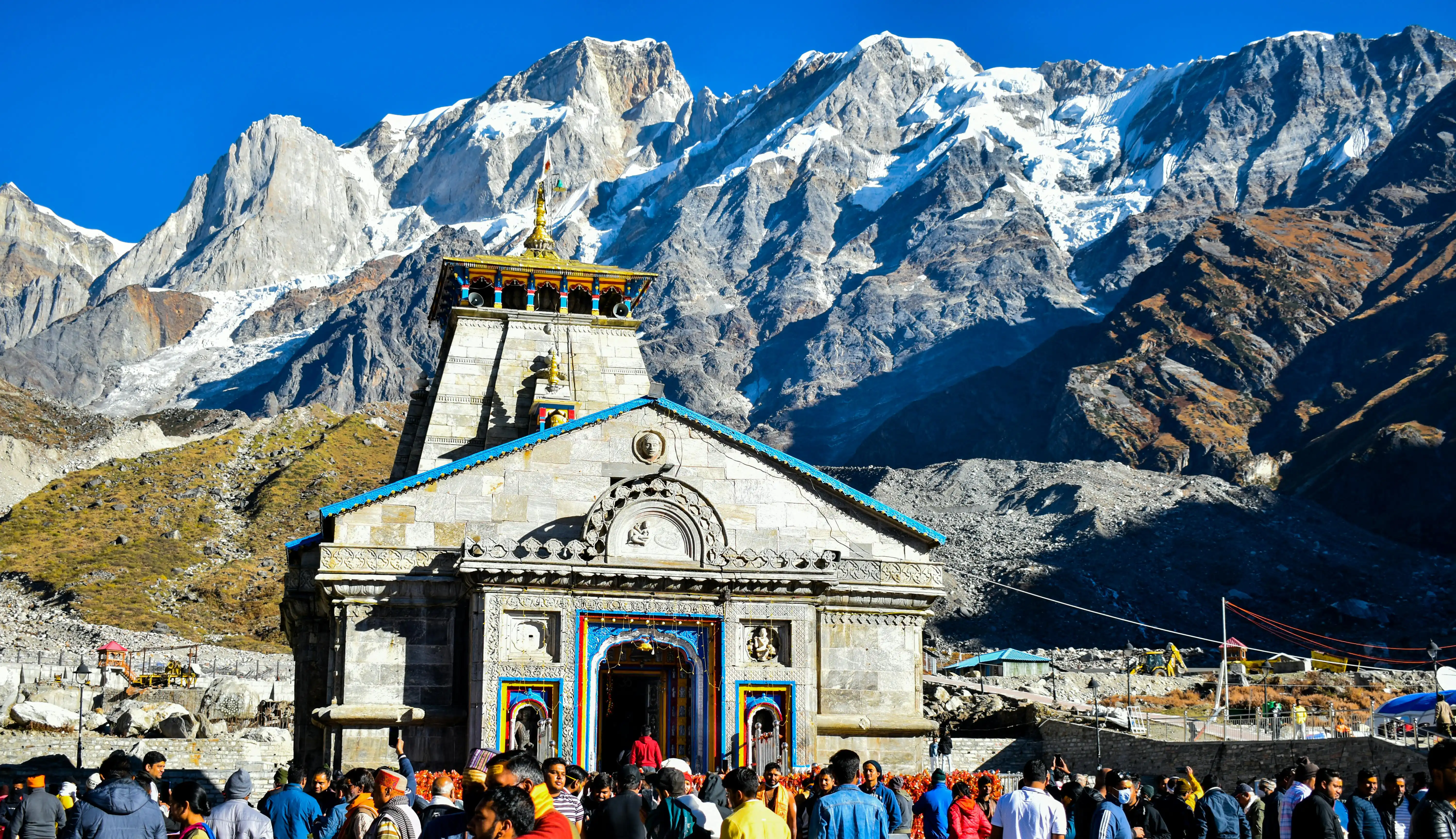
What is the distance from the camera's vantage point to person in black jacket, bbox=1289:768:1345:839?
49.4 ft

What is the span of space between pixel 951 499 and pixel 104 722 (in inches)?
3845

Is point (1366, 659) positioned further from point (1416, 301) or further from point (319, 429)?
point (1416, 301)

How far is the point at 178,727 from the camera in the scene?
39.5 meters

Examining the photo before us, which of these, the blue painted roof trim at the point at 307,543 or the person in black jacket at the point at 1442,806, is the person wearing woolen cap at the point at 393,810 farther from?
the blue painted roof trim at the point at 307,543

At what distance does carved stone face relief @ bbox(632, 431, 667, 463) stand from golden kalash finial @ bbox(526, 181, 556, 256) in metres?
12.2

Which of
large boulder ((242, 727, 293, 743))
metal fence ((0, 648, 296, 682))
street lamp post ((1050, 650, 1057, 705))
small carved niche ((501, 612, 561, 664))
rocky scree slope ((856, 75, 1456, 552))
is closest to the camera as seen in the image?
small carved niche ((501, 612, 561, 664))

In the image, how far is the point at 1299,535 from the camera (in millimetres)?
118062

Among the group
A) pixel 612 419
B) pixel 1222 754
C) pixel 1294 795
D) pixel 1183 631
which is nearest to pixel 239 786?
pixel 1294 795

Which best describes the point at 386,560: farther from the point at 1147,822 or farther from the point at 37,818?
the point at 1147,822

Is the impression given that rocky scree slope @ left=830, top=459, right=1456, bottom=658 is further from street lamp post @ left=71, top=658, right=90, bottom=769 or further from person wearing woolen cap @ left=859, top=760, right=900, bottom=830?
person wearing woolen cap @ left=859, top=760, right=900, bottom=830

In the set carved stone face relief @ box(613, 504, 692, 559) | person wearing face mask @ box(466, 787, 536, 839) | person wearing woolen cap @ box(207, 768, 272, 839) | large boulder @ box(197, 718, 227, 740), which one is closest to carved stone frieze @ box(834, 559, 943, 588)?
carved stone face relief @ box(613, 504, 692, 559)

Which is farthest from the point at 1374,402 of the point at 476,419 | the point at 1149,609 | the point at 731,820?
the point at 731,820

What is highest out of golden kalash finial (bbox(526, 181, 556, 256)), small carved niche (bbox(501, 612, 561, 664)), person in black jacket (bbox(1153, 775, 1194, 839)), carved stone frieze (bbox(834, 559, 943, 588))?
golden kalash finial (bbox(526, 181, 556, 256))

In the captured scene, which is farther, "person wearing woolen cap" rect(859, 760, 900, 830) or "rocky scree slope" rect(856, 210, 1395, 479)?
"rocky scree slope" rect(856, 210, 1395, 479)
